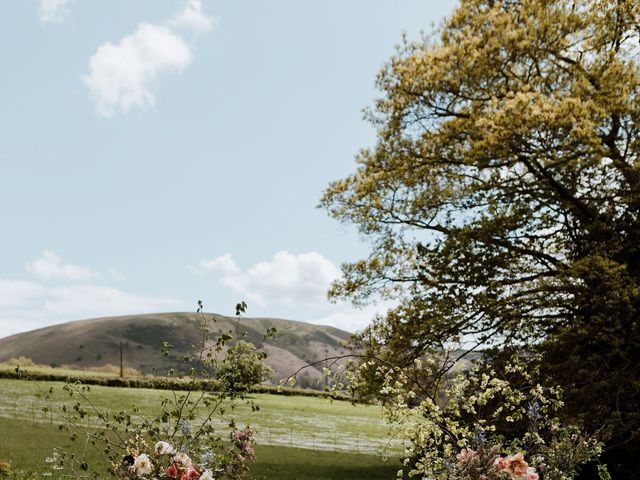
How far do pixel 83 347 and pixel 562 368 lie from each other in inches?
6478

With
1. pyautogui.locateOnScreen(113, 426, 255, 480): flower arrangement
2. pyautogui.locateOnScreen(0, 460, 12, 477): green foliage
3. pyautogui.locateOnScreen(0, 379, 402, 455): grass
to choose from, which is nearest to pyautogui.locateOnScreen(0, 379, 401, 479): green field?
pyautogui.locateOnScreen(0, 379, 402, 455): grass

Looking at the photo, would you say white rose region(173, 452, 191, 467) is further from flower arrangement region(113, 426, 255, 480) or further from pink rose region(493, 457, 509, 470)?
pink rose region(493, 457, 509, 470)

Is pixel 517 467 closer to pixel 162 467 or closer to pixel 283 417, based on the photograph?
pixel 162 467

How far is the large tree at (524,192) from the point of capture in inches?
564

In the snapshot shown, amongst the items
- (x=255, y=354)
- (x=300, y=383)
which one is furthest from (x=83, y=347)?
(x=255, y=354)

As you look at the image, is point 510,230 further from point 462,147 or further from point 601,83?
point 601,83

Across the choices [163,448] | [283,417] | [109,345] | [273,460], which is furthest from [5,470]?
[109,345]

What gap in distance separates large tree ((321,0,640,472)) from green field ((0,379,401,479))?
4481 millimetres

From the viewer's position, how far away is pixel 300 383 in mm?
160125

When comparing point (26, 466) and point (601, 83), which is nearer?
point (601, 83)

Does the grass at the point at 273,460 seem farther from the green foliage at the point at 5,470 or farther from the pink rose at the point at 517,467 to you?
the pink rose at the point at 517,467

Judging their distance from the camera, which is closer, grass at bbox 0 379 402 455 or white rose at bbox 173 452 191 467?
white rose at bbox 173 452 191 467

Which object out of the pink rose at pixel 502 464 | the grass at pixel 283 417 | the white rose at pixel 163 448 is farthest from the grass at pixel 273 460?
the pink rose at pixel 502 464

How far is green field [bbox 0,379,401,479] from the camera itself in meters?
19.9
